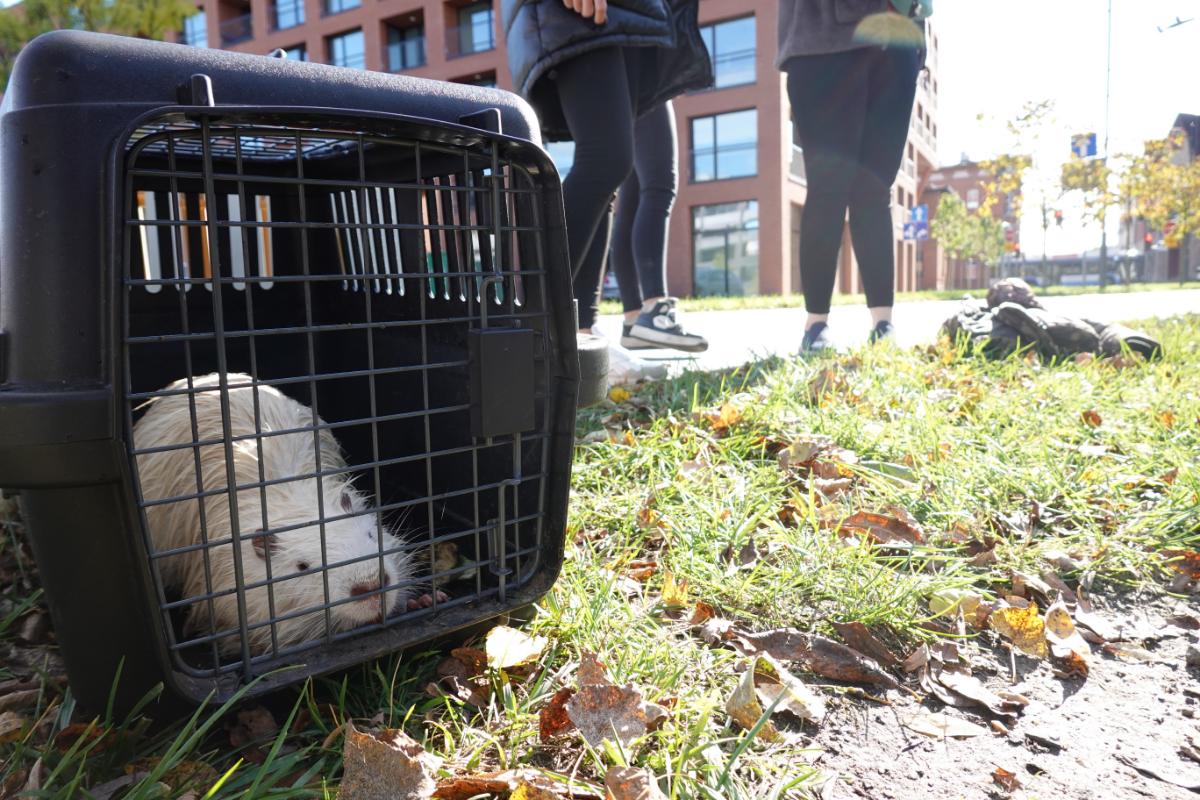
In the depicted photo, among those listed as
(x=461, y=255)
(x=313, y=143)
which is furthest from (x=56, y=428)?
(x=313, y=143)

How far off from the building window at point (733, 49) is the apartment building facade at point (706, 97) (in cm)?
3

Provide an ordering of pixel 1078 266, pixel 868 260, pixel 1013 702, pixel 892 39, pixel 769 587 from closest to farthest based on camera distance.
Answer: pixel 1013 702
pixel 769 587
pixel 892 39
pixel 868 260
pixel 1078 266

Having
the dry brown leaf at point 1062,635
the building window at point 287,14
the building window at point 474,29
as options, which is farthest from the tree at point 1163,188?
the dry brown leaf at point 1062,635

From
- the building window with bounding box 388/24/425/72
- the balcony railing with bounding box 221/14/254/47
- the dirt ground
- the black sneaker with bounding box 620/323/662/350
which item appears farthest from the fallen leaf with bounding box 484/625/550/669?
the balcony railing with bounding box 221/14/254/47

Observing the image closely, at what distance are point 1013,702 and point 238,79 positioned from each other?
1.60 metres

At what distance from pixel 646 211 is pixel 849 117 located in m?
1.02

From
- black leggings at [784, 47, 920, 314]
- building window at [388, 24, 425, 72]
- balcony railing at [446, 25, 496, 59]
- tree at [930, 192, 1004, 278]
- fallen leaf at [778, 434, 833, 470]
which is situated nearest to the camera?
fallen leaf at [778, 434, 833, 470]

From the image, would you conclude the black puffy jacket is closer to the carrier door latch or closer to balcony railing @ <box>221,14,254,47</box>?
the carrier door latch

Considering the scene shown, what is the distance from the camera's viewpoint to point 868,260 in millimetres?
4082

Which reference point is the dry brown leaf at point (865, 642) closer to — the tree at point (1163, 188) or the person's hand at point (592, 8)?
the person's hand at point (592, 8)

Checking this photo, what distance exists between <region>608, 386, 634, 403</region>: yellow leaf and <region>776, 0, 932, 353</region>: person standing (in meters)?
1.15

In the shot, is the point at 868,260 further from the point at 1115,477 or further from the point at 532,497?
the point at 532,497

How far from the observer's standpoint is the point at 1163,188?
83.0ft

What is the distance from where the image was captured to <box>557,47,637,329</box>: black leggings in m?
2.88
